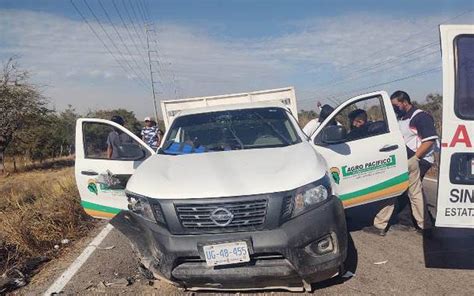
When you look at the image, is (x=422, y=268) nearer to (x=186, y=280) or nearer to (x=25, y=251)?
(x=186, y=280)

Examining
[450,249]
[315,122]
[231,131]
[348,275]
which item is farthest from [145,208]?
[315,122]

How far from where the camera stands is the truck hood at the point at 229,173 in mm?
3281

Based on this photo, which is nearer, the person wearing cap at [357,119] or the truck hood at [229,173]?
Answer: the truck hood at [229,173]

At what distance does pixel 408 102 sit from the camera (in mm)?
5590

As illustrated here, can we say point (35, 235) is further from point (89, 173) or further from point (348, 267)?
point (348, 267)

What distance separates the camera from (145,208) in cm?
347

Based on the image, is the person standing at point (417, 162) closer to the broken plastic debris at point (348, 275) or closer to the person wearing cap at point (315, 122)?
the person wearing cap at point (315, 122)

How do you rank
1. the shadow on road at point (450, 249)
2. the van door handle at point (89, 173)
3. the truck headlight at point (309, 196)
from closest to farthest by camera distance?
1. the truck headlight at point (309, 196)
2. the shadow on road at point (450, 249)
3. the van door handle at point (89, 173)

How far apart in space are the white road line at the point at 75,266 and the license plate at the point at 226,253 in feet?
5.96

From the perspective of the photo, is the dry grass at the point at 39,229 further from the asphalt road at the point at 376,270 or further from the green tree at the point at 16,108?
the green tree at the point at 16,108

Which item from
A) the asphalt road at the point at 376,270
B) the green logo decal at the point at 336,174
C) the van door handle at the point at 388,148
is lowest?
the asphalt road at the point at 376,270

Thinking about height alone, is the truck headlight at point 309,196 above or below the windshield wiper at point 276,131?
below

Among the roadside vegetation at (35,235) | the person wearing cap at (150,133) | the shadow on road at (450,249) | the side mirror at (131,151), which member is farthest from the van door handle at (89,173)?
the person wearing cap at (150,133)

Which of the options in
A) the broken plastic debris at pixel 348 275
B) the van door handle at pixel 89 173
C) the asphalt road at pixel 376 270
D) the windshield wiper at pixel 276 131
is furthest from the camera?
the van door handle at pixel 89 173
